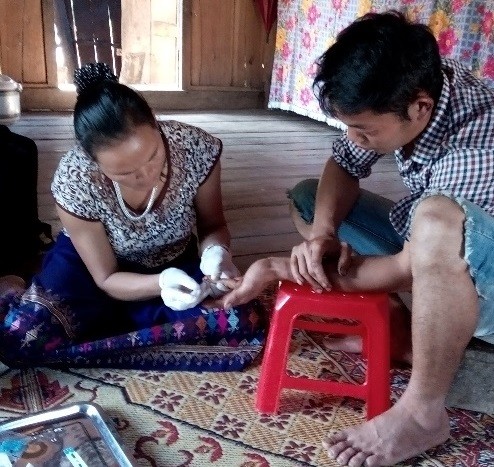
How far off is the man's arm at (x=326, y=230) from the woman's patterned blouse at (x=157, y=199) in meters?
0.23

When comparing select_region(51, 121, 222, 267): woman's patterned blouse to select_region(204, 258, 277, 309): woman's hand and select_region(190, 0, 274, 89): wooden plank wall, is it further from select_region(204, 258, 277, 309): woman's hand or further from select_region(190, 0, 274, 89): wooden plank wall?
select_region(190, 0, 274, 89): wooden plank wall

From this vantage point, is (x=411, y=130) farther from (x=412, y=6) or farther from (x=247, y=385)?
(x=412, y=6)

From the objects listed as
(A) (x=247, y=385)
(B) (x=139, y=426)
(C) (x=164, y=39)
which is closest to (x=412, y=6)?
(C) (x=164, y=39)

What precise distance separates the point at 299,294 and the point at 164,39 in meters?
3.21

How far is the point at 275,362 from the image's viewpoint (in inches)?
39.1

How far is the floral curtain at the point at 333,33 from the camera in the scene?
91.4 inches

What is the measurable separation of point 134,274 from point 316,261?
38 cm

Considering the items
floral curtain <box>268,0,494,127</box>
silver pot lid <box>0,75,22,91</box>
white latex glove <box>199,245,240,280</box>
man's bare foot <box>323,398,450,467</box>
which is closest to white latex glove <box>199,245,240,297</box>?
white latex glove <box>199,245,240,280</box>

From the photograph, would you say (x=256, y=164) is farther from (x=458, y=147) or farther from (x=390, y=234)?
(x=458, y=147)

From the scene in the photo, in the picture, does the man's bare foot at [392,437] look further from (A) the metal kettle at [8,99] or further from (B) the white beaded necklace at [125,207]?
(A) the metal kettle at [8,99]

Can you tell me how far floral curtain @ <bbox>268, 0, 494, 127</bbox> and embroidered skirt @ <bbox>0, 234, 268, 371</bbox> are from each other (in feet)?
5.42

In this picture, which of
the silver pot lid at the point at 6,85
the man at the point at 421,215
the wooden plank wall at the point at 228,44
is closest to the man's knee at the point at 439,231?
the man at the point at 421,215

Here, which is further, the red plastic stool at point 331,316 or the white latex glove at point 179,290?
the white latex glove at point 179,290

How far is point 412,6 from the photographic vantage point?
2.55 m
